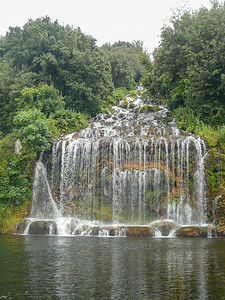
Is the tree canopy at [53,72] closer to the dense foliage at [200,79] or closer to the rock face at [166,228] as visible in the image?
the dense foliage at [200,79]

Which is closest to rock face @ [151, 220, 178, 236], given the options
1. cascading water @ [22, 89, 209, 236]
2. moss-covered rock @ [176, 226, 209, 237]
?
moss-covered rock @ [176, 226, 209, 237]

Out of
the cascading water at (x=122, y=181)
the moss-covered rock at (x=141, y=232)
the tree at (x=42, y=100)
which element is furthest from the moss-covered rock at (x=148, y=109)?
the moss-covered rock at (x=141, y=232)

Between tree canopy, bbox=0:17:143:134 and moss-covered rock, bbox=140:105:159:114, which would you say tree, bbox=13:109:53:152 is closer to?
tree canopy, bbox=0:17:143:134

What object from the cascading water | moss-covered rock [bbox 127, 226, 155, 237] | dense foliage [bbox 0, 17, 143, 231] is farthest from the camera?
dense foliage [bbox 0, 17, 143, 231]

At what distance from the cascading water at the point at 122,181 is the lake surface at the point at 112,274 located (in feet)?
32.2

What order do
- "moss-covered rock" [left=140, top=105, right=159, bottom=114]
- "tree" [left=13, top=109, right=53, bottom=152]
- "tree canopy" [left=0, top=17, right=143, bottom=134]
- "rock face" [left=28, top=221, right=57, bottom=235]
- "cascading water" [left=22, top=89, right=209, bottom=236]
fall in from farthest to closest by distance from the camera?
"moss-covered rock" [left=140, top=105, right=159, bottom=114], "tree canopy" [left=0, top=17, right=143, bottom=134], "tree" [left=13, top=109, right=53, bottom=152], "cascading water" [left=22, top=89, right=209, bottom=236], "rock face" [left=28, top=221, right=57, bottom=235]

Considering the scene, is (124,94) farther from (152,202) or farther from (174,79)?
(152,202)

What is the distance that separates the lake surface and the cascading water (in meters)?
9.83

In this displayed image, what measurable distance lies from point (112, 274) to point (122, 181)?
1442 centimetres

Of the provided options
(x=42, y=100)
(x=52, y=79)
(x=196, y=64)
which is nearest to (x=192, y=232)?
(x=196, y=64)

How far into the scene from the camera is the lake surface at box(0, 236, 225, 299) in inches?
245

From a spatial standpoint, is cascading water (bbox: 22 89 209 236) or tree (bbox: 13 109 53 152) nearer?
cascading water (bbox: 22 89 209 236)

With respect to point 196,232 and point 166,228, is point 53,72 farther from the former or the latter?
point 196,232

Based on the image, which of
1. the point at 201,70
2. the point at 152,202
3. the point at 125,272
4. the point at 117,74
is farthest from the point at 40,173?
the point at 117,74
